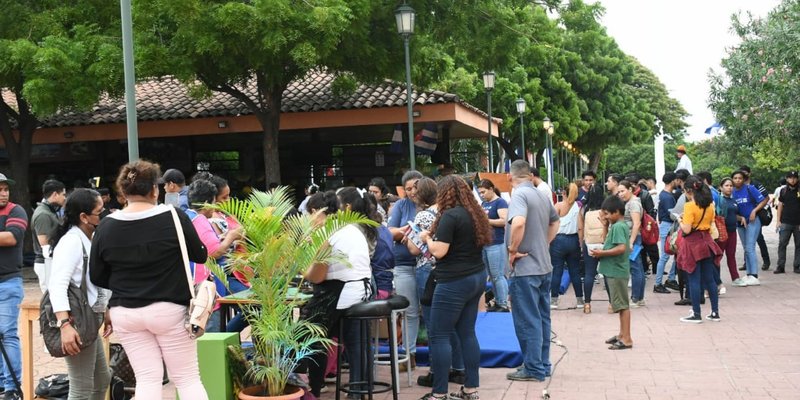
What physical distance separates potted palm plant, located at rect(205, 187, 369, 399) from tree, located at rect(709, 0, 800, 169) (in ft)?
38.1

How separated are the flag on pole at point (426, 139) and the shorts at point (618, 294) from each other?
43.4 feet

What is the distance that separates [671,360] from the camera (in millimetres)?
8031

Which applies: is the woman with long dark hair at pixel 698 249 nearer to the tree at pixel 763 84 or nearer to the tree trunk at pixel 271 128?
the tree at pixel 763 84

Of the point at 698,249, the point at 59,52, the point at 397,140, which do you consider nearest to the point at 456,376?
the point at 698,249

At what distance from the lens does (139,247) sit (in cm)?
461

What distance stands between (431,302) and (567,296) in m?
6.68

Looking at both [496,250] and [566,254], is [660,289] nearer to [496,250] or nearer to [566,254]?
[566,254]

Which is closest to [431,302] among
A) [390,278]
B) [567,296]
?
[390,278]

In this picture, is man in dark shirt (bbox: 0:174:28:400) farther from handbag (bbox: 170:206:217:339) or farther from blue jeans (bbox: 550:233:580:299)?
blue jeans (bbox: 550:233:580:299)

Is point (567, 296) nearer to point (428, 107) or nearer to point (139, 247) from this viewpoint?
point (428, 107)

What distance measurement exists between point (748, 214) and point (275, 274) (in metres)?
10.6

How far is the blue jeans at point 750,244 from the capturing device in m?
13.7

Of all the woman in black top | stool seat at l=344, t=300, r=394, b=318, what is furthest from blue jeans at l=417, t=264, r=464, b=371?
the woman in black top

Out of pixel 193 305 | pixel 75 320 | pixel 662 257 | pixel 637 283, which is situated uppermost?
pixel 193 305
